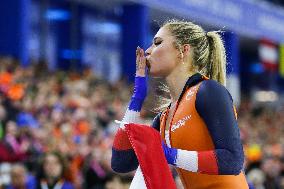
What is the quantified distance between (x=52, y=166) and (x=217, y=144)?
181 inches

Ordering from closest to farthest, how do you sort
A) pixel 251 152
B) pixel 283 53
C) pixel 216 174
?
pixel 216 174 → pixel 251 152 → pixel 283 53

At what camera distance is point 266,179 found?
1009cm

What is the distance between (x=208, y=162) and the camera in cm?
284

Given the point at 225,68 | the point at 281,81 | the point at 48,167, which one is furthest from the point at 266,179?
the point at 281,81

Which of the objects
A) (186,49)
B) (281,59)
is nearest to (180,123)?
(186,49)

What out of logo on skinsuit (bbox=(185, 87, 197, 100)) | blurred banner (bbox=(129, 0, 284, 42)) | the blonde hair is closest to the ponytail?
the blonde hair

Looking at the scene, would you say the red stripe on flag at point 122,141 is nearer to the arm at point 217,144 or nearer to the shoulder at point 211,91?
A: the arm at point 217,144

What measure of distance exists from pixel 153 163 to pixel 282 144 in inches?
519

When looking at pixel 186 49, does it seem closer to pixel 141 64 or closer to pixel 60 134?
pixel 141 64

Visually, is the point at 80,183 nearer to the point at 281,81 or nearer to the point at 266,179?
the point at 266,179

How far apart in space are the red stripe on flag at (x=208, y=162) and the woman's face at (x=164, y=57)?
502 mm

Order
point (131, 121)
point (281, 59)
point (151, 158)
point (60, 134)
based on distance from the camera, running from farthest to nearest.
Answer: point (281, 59)
point (60, 134)
point (131, 121)
point (151, 158)

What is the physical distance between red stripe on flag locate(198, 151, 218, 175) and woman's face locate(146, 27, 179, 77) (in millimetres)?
502

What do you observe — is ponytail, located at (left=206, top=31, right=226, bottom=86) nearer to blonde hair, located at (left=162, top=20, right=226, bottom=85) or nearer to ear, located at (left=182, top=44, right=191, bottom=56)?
blonde hair, located at (left=162, top=20, right=226, bottom=85)
